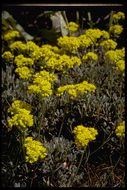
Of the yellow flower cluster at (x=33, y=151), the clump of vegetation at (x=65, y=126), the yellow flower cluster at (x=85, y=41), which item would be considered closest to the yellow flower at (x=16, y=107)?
the clump of vegetation at (x=65, y=126)

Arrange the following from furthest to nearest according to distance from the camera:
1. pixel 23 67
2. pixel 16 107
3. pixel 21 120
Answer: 1. pixel 23 67
2. pixel 16 107
3. pixel 21 120

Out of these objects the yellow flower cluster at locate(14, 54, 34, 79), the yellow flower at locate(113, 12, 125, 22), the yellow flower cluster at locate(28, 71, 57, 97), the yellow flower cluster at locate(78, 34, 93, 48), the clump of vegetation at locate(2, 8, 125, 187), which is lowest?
the clump of vegetation at locate(2, 8, 125, 187)

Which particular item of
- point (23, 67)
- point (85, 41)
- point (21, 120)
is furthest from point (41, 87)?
point (85, 41)

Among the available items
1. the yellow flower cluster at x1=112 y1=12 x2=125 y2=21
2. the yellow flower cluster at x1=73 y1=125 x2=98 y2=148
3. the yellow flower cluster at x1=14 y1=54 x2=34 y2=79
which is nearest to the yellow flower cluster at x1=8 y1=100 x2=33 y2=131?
the yellow flower cluster at x1=73 y1=125 x2=98 y2=148

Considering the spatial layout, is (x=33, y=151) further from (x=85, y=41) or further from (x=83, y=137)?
(x=85, y=41)

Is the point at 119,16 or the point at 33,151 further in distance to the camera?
the point at 119,16

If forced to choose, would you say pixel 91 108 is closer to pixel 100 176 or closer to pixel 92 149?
pixel 92 149

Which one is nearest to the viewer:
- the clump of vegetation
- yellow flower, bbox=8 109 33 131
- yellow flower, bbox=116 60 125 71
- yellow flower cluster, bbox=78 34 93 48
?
yellow flower, bbox=8 109 33 131

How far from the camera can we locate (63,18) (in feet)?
16.8

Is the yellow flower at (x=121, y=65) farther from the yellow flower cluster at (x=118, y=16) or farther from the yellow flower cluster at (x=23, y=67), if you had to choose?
the yellow flower cluster at (x=118, y=16)

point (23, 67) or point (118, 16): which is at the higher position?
point (118, 16)

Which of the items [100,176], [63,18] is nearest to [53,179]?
[100,176]

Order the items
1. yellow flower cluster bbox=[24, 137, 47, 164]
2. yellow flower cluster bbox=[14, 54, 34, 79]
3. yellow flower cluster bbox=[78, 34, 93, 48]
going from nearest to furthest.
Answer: yellow flower cluster bbox=[24, 137, 47, 164]
yellow flower cluster bbox=[14, 54, 34, 79]
yellow flower cluster bbox=[78, 34, 93, 48]

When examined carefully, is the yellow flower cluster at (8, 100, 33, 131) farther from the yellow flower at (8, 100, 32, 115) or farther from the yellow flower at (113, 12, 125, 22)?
the yellow flower at (113, 12, 125, 22)
